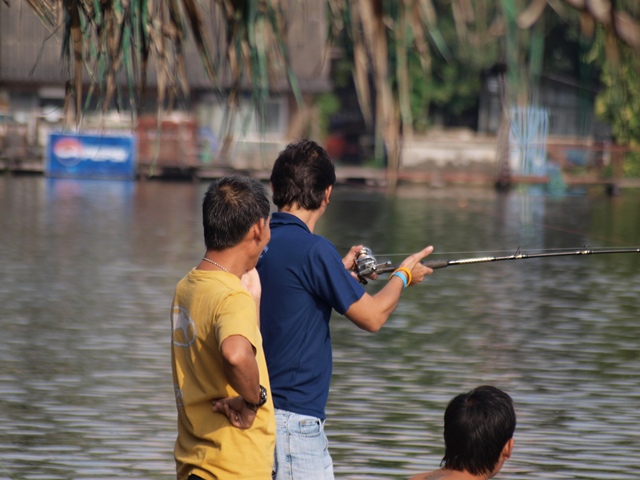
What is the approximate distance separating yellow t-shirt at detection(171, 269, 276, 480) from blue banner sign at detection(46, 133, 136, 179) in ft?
114

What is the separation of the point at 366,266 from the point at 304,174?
58 cm

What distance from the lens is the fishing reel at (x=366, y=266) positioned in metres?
4.32

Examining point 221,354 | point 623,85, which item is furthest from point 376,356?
point 623,85

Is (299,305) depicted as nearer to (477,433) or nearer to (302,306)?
(302,306)

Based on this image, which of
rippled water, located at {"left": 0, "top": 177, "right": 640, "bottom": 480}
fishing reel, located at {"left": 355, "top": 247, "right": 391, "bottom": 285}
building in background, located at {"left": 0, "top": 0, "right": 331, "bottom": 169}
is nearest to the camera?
fishing reel, located at {"left": 355, "top": 247, "right": 391, "bottom": 285}

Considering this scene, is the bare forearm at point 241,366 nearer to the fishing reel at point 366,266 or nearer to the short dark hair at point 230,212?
the short dark hair at point 230,212

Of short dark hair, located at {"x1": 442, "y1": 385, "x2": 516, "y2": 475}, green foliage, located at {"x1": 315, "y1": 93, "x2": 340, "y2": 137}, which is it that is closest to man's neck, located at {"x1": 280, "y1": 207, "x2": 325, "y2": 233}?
short dark hair, located at {"x1": 442, "y1": 385, "x2": 516, "y2": 475}

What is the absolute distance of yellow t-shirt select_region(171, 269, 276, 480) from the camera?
339cm

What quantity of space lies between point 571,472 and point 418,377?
2580 millimetres

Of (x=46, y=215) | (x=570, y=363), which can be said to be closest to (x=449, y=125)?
(x=46, y=215)

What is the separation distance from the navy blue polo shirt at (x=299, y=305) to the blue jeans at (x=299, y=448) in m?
0.03

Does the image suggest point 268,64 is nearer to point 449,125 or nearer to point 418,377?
point 418,377

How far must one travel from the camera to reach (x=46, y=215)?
77.8 feet

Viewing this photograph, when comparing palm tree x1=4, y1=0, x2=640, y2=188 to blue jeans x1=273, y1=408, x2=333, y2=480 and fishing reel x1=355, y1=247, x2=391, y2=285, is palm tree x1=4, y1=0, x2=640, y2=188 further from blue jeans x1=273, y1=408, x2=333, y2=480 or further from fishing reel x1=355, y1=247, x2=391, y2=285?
fishing reel x1=355, y1=247, x2=391, y2=285
